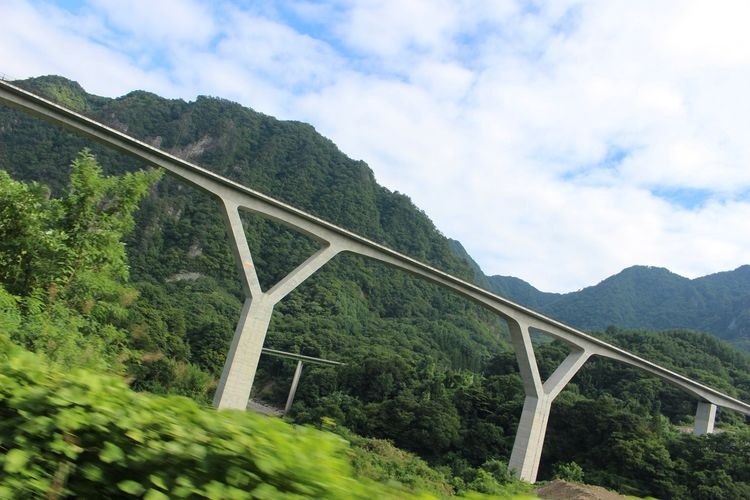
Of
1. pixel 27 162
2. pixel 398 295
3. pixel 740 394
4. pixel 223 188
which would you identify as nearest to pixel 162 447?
pixel 223 188

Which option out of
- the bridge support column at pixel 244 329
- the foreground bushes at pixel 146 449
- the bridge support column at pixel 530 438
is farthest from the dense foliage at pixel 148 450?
the bridge support column at pixel 530 438

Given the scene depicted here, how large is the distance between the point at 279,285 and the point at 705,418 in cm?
3002

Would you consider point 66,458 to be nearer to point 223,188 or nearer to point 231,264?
point 223,188

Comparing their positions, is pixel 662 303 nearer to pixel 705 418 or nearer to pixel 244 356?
pixel 705 418

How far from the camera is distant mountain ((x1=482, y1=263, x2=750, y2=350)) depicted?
104556 millimetres

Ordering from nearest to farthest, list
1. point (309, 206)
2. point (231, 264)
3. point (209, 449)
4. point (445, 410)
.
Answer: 1. point (209, 449)
2. point (445, 410)
3. point (231, 264)
4. point (309, 206)

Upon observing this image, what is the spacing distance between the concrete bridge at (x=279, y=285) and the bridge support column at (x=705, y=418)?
23.9ft

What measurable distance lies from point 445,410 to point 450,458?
313 centimetres

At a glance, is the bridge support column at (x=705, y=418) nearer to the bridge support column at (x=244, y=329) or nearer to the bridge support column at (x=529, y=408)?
the bridge support column at (x=529, y=408)

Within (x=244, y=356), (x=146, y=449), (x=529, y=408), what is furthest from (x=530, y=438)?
(x=146, y=449)

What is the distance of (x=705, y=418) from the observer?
35531 mm

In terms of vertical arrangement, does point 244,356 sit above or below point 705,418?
below

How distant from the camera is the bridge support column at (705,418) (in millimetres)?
35406

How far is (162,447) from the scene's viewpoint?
1805mm
